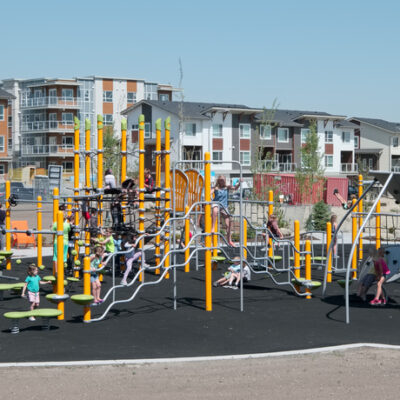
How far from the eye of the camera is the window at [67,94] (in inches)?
3236

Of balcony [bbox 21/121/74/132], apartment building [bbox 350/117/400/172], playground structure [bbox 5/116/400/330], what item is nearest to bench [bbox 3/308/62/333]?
playground structure [bbox 5/116/400/330]

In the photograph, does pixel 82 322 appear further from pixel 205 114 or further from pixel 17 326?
pixel 205 114

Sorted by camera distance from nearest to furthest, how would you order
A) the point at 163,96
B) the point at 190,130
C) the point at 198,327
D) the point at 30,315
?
1. the point at 30,315
2. the point at 198,327
3. the point at 190,130
4. the point at 163,96

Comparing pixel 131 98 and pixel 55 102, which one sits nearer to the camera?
pixel 55 102

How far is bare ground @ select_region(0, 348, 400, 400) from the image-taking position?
8.38m

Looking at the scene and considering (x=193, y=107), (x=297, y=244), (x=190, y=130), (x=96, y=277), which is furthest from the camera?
(x=193, y=107)

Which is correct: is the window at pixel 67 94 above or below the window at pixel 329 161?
above

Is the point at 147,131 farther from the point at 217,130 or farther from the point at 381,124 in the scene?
the point at 381,124

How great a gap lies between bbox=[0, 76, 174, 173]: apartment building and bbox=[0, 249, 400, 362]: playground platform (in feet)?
219

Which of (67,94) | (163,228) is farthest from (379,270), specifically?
(67,94)

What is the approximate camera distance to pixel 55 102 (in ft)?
267

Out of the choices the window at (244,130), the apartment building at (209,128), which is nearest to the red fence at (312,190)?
the apartment building at (209,128)

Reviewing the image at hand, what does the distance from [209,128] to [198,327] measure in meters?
59.1

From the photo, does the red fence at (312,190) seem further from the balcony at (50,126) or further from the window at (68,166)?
the balcony at (50,126)
